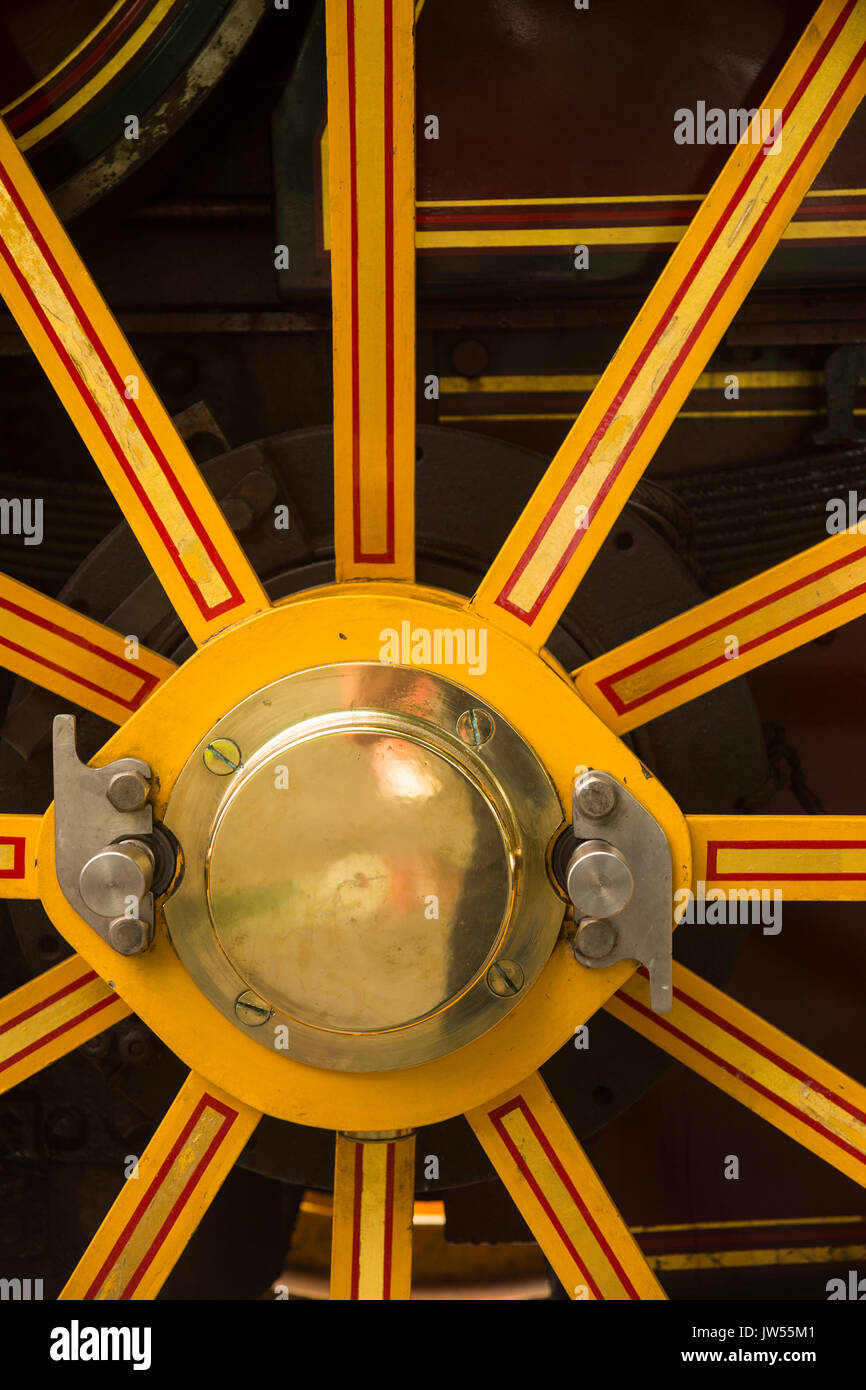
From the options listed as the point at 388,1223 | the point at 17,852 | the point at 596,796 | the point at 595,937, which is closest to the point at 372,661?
the point at 596,796

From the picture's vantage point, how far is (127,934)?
1.09m

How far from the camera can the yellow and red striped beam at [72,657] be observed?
1.30m

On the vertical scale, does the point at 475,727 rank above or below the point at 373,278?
below

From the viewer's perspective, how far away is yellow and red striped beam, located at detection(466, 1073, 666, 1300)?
50.6 inches

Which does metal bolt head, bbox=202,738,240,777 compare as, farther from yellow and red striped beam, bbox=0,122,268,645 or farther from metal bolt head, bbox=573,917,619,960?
metal bolt head, bbox=573,917,619,960

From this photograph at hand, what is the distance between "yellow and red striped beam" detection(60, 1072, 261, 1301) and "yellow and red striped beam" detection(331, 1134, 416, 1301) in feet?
0.52

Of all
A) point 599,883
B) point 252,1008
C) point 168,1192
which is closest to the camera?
point 599,883

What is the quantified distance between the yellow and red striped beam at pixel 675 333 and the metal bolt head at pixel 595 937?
32 cm

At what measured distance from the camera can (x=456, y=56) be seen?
5.18 ft

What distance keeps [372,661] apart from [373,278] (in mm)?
444

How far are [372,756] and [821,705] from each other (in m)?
1.07

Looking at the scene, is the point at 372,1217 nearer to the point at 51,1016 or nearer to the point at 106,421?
the point at 51,1016
